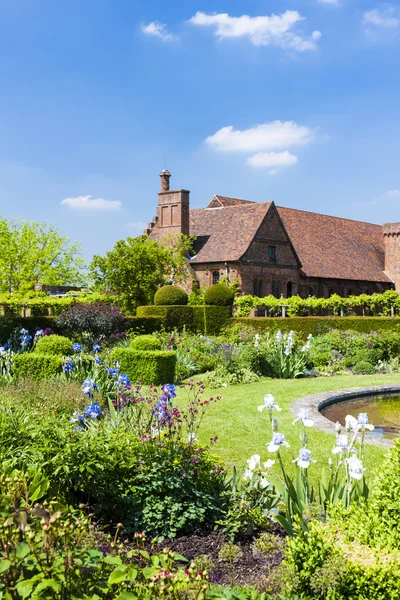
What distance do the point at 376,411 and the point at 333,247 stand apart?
3529 cm

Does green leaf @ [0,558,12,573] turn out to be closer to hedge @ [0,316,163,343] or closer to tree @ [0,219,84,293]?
hedge @ [0,316,163,343]

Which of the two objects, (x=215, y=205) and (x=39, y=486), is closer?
(x=39, y=486)

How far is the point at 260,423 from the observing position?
1002cm

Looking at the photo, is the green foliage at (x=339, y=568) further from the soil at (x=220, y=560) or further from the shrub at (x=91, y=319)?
the shrub at (x=91, y=319)

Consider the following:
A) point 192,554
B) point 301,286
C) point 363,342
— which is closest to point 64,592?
point 192,554

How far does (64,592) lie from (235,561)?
87.0 inches

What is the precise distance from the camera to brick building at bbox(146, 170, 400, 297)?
3891 centimetres

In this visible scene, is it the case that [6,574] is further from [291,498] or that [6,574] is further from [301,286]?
[301,286]

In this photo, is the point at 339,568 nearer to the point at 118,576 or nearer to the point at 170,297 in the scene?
the point at 118,576

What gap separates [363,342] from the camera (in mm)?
19797

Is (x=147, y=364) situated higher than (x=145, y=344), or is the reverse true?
(x=145, y=344)

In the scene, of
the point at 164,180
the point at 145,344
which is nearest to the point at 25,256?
the point at 164,180

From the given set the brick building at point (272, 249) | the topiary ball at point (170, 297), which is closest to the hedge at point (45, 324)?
the topiary ball at point (170, 297)

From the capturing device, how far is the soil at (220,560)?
4.25 m
